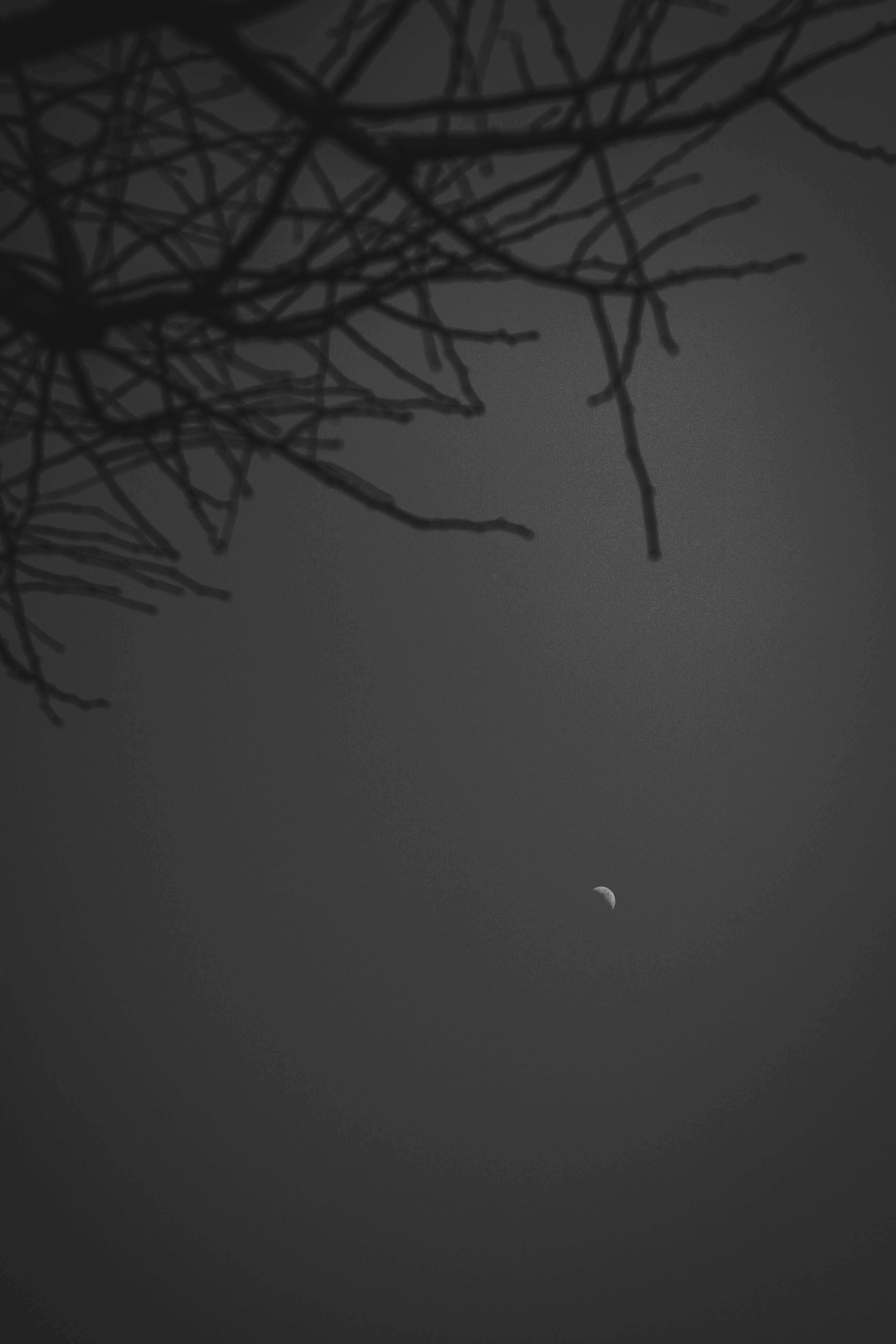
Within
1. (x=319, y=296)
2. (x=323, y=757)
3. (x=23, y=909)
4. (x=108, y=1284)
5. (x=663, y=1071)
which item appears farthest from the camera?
(x=663, y=1071)

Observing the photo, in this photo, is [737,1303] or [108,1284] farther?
Result: [737,1303]

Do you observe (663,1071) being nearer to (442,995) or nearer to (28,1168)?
(442,995)

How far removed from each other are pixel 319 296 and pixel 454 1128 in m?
10.3

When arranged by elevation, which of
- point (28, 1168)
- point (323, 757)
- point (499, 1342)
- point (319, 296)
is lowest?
point (499, 1342)

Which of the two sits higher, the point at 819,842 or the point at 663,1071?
the point at 819,842

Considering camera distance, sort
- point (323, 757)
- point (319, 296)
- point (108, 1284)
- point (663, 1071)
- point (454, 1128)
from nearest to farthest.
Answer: point (319, 296), point (108, 1284), point (323, 757), point (454, 1128), point (663, 1071)

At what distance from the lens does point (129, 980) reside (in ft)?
43.3

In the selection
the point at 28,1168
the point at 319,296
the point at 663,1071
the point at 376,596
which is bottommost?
the point at 28,1168

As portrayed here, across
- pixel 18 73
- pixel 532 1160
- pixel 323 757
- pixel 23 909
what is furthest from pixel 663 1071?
pixel 18 73

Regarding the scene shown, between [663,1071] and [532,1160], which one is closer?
[532,1160]

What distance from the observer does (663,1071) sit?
54.2ft

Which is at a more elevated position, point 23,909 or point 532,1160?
point 23,909

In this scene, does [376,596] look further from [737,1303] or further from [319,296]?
[737,1303]

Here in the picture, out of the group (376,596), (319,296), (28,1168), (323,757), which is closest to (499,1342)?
(28,1168)
